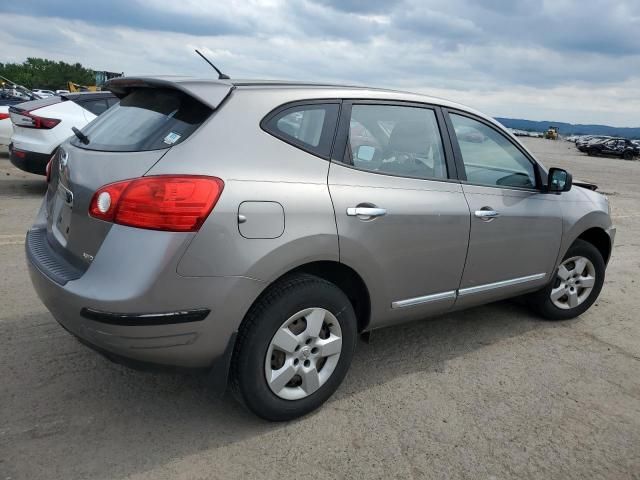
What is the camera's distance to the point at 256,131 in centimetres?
259

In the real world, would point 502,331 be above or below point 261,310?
below

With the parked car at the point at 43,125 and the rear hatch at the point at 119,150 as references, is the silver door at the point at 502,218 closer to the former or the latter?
the rear hatch at the point at 119,150

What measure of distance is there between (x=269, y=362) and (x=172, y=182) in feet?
3.18

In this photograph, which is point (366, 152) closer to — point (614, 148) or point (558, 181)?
point (558, 181)

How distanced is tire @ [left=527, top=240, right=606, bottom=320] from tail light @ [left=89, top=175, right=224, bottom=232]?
306 centimetres

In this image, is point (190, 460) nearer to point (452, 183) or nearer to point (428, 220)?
point (428, 220)

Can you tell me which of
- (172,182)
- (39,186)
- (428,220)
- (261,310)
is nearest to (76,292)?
(172,182)

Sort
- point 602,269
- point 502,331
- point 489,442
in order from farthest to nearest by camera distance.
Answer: point 602,269, point 502,331, point 489,442

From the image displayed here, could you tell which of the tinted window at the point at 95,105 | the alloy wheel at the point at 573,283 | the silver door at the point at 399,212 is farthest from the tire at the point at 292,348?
the tinted window at the point at 95,105

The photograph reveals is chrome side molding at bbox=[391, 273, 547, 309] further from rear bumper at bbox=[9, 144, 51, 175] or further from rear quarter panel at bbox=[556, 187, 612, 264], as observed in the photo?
rear bumper at bbox=[9, 144, 51, 175]

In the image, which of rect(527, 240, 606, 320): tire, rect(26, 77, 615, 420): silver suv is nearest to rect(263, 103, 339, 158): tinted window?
rect(26, 77, 615, 420): silver suv

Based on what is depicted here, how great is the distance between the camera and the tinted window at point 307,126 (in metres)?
2.68

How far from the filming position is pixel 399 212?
2.99 meters

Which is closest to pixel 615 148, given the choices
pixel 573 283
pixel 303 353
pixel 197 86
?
pixel 573 283
